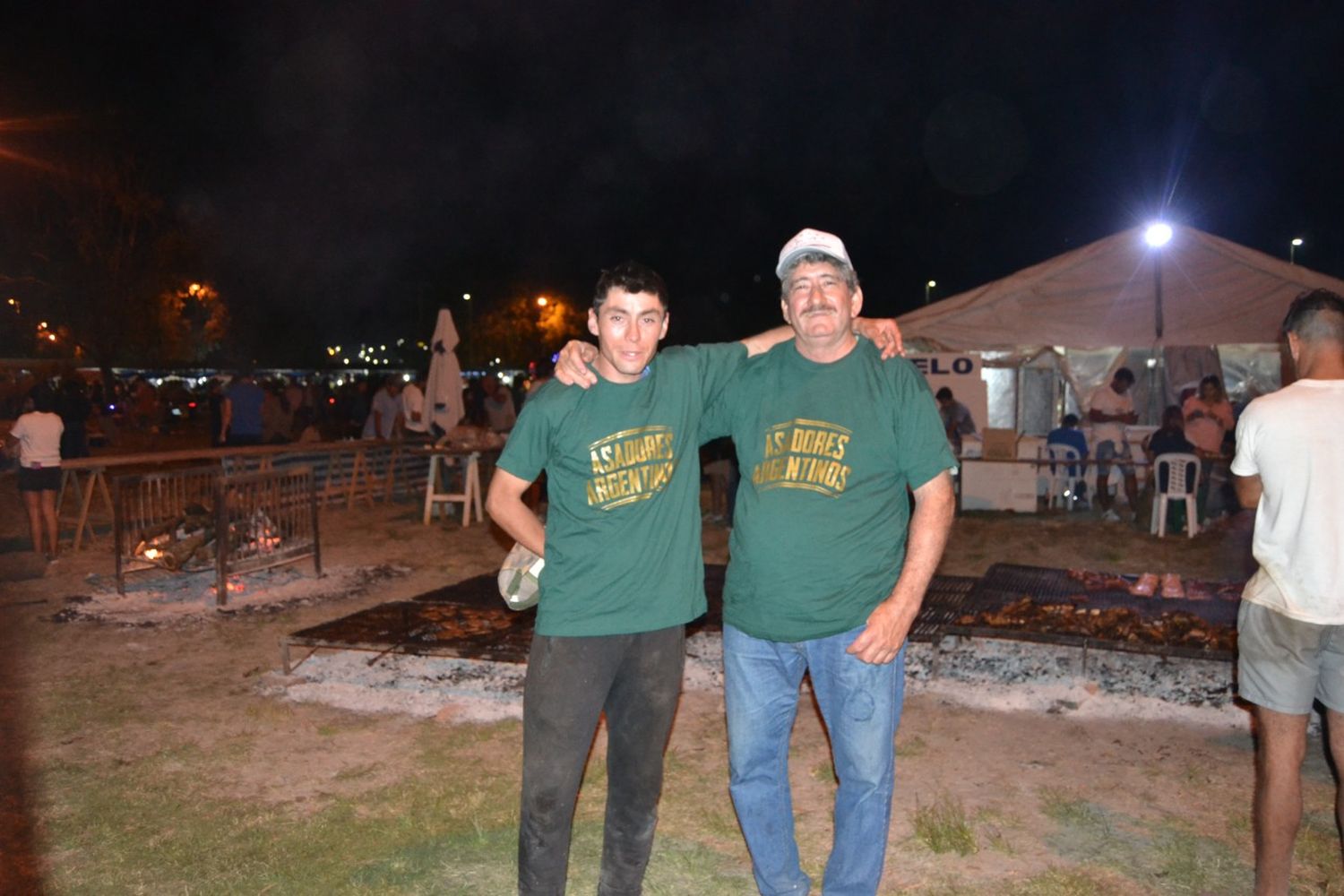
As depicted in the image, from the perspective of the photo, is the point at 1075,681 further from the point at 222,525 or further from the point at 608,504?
the point at 222,525

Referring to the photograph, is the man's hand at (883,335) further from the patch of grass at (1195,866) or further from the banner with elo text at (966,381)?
the banner with elo text at (966,381)

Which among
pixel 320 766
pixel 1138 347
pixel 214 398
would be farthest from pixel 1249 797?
pixel 214 398

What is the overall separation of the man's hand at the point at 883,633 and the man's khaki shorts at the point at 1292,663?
1316 mm

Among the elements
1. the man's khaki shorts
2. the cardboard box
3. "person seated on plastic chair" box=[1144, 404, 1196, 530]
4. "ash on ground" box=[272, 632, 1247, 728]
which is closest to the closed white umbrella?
the cardboard box

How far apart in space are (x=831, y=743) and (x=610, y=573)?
0.98 metres

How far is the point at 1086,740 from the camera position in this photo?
18.4ft

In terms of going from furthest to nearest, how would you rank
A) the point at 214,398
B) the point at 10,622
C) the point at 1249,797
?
the point at 214,398
the point at 10,622
the point at 1249,797

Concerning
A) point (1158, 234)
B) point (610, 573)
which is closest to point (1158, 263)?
point (1158, 234)

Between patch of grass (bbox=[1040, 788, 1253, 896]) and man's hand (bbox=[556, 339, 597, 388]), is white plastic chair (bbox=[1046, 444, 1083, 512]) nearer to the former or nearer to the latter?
patch of grass (bbox=[1040, 788, 1253, 896])

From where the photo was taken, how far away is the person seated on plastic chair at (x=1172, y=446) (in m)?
12.9

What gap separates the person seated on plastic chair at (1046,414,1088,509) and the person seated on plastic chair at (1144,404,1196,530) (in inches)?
58.8

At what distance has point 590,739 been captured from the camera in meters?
3.26

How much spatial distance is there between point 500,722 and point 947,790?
265cm

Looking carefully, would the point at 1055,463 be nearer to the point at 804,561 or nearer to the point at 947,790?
the point at 947,790
